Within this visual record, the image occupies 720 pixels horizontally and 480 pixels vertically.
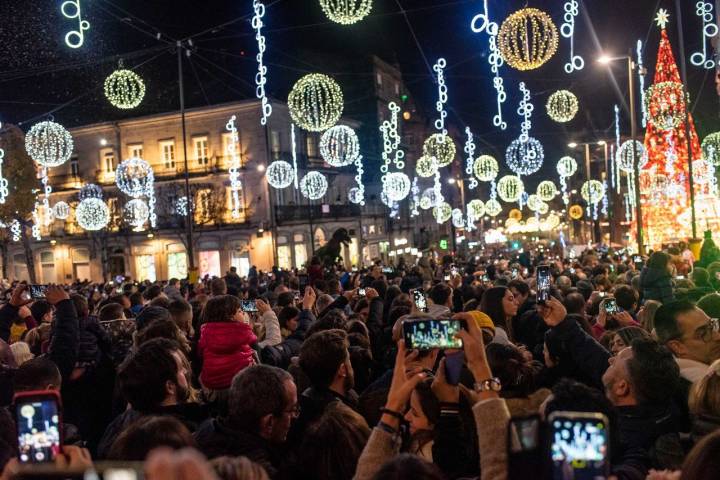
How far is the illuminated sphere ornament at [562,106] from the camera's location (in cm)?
1842

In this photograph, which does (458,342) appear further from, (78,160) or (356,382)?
(78,160)

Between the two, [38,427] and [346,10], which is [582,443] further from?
[346,10]

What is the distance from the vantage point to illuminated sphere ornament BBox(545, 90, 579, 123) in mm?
18422

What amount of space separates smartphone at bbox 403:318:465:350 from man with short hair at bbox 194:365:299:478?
0.71 meters

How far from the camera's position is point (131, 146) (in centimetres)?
4619

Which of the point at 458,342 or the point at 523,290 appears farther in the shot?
the point at 523,290

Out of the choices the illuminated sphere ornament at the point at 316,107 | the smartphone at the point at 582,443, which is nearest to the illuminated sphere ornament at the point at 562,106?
the illuminated sphere ornament at the point at 316,107

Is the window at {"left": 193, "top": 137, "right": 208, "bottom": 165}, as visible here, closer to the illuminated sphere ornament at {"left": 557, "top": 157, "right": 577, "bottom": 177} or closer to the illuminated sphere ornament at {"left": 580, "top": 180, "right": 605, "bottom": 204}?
the illuminated sphere ornament at {"left": 557, "top": 157, "right": 577, "bottom": 177}

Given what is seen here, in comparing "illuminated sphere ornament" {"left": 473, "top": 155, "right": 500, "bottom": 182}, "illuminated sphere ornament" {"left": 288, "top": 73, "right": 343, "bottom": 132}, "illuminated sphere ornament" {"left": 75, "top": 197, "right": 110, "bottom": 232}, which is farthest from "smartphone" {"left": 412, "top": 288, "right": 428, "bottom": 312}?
"illuminated sphere ornament" {"left": 473, "top": 155, "right": 500, "bottom": 182}

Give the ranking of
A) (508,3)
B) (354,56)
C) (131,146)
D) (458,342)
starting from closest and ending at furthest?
(458,342) → (508,3) → (131,146) → (354,56)

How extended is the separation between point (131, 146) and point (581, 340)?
147 ft

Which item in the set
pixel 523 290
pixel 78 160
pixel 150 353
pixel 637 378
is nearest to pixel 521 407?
pixel 637 378

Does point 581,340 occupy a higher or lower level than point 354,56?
lower

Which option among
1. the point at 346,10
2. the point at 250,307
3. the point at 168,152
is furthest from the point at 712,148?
the point at 168,152
